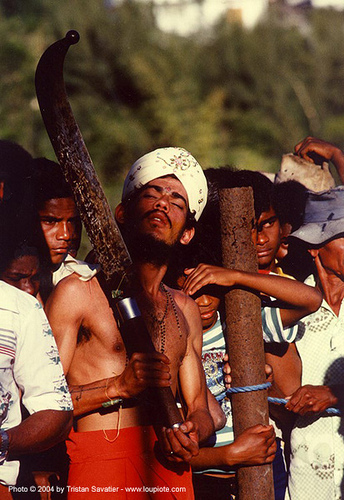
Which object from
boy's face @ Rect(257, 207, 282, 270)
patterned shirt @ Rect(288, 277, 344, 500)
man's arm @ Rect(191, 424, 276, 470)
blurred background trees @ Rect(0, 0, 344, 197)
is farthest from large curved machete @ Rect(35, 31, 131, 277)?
blurred background trees @ Rect(0, 0, 344, 197)

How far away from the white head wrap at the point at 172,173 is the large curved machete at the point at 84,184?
0.90 ft

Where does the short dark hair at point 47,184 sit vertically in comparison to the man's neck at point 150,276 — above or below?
above

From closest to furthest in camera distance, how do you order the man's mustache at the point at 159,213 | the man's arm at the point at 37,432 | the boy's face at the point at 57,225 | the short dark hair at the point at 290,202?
1. the man's arm at the point at 37,432
2. the man's mustache at the point at 159,213
3. the boy's face at the point at 57,225
4. the short dark hair at the point at 290,202

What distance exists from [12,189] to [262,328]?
1.10 m

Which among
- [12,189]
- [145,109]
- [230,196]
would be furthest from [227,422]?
[145,109]

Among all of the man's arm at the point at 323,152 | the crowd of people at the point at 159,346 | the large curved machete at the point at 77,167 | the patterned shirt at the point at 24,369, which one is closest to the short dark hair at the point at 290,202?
the crowd of people at the point at 159,346

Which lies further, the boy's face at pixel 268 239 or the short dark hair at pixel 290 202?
the short dark hair at pixel 290 202

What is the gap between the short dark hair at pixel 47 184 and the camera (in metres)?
3.14

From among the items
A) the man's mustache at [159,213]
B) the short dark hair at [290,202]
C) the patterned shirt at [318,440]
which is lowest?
the patterned shirt at [318,440]

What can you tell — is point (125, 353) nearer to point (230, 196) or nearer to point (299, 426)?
point (230, 196)

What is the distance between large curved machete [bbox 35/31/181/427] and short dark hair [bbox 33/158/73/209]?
44 centimetres

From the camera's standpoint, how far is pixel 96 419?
8.59 feet

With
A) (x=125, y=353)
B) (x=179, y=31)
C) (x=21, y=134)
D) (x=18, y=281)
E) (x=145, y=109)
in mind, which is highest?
(x=179, y=31)

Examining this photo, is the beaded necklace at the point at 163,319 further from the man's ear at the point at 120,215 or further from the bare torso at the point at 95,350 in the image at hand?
the man's ear at the point at 120,215
